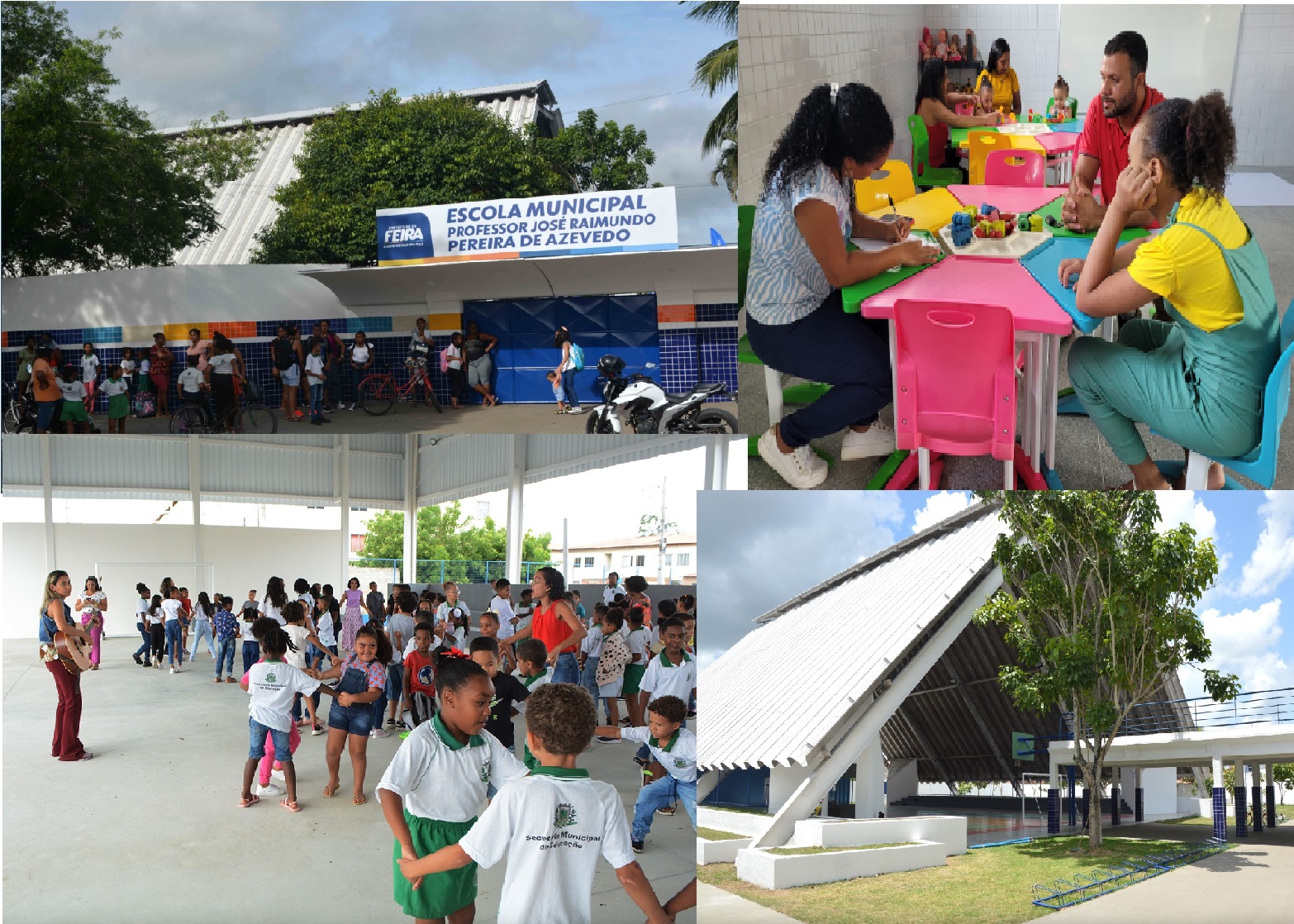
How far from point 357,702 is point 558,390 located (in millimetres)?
4967

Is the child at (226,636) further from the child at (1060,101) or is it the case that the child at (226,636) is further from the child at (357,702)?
the child at (1060,101)

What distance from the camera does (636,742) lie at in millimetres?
3496

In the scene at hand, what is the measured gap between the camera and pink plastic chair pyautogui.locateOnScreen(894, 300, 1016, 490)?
3.54 meters

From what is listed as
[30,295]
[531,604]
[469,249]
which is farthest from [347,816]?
[30,295]

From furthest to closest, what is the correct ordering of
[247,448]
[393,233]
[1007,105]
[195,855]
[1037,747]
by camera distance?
[393,233], [1007,105], [247,448], [1037,747], [195,855]

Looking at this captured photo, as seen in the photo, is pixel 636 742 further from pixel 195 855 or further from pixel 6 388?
pixel 6 388

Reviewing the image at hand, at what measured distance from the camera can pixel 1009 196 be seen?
16.1 ft

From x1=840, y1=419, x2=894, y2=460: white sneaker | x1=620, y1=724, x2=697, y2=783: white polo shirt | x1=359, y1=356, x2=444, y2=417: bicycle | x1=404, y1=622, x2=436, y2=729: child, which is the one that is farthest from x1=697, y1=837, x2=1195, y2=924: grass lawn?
x1=359, y1=356, x2=444, y2=417: bicycle

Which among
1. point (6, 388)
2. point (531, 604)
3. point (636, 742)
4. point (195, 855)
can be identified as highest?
point (6, 388)

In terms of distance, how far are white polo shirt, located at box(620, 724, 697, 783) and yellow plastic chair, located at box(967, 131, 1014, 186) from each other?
400 centimetres

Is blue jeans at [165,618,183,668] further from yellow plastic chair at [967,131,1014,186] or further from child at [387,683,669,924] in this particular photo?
yellow plastic chair at [967,131,1014,186]

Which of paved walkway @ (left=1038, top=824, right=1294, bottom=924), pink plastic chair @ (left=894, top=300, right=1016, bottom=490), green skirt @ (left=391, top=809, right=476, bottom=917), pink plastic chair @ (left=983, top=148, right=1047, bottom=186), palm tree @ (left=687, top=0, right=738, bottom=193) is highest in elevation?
palm tree @ (left=687, top=0, right=738, bottom=193)

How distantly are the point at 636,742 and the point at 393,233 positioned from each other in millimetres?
5589

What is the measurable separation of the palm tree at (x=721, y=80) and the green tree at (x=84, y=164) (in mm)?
3433
